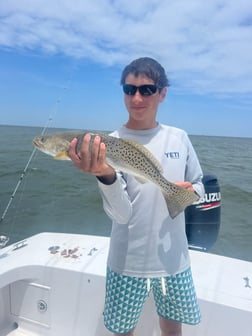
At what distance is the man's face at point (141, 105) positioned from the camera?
2.01m

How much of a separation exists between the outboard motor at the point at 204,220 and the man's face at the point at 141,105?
70.5 inches

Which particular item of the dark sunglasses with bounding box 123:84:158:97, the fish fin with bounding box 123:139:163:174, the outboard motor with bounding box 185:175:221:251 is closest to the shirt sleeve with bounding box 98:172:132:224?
the fish fin with bounding box 123:139:163:174

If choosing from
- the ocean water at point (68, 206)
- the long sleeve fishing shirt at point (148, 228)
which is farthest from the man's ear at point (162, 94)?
the ocean water at point (68, 206)

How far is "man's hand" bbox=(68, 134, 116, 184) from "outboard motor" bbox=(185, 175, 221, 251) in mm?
2066

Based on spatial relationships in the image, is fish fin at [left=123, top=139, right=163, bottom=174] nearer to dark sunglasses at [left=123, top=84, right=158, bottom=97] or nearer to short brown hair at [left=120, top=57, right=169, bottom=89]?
dark sunglasses at [left=123, top=84, right=158, bottom=97]

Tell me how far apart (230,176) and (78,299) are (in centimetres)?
1707

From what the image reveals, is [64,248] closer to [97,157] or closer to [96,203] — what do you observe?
[97,157]

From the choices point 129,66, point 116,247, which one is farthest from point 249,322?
point 129,66

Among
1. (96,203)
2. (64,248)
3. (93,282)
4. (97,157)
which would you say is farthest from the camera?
(96,203)

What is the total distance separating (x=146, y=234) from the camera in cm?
201

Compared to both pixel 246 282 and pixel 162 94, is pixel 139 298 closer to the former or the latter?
pixel 246 282

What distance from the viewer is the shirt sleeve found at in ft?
6.02

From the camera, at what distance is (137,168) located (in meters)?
1.96

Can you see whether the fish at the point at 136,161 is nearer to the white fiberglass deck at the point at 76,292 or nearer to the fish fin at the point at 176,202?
the fish fin at the point at 176,202
